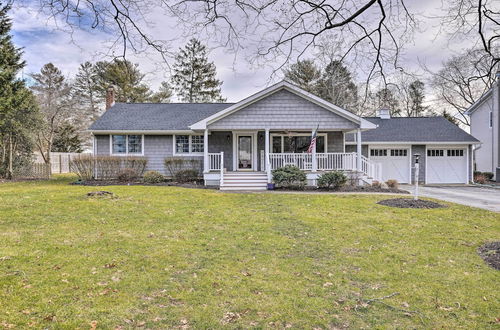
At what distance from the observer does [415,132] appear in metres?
19.8

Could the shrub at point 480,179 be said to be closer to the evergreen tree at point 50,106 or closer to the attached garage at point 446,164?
the attached garage at point 446,164

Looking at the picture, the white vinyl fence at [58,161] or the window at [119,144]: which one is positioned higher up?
the window at [119,144]

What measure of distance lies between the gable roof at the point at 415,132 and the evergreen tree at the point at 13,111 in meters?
19.7

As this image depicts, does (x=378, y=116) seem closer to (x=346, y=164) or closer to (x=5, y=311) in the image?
(x=346, y=164)

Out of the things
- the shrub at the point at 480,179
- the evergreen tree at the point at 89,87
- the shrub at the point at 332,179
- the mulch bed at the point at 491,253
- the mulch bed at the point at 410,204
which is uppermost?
the evergreen tree at the point at 89,87

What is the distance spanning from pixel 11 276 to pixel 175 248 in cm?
224

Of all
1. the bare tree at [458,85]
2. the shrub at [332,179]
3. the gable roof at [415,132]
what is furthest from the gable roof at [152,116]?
the bare tree at [458,85]

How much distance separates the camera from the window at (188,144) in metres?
17.8

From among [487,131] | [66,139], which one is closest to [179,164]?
Result: [487,131]

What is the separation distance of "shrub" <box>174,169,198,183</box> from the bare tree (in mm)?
11470

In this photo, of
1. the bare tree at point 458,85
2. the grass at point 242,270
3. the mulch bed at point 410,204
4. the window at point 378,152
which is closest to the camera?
the grass at point 242,270

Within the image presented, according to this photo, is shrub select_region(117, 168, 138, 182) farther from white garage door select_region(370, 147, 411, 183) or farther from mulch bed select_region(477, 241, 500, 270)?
mulch bed select_region(477, 241, 500, 270)

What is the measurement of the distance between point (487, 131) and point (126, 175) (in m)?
23.4

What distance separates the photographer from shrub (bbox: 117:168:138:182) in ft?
52.4
